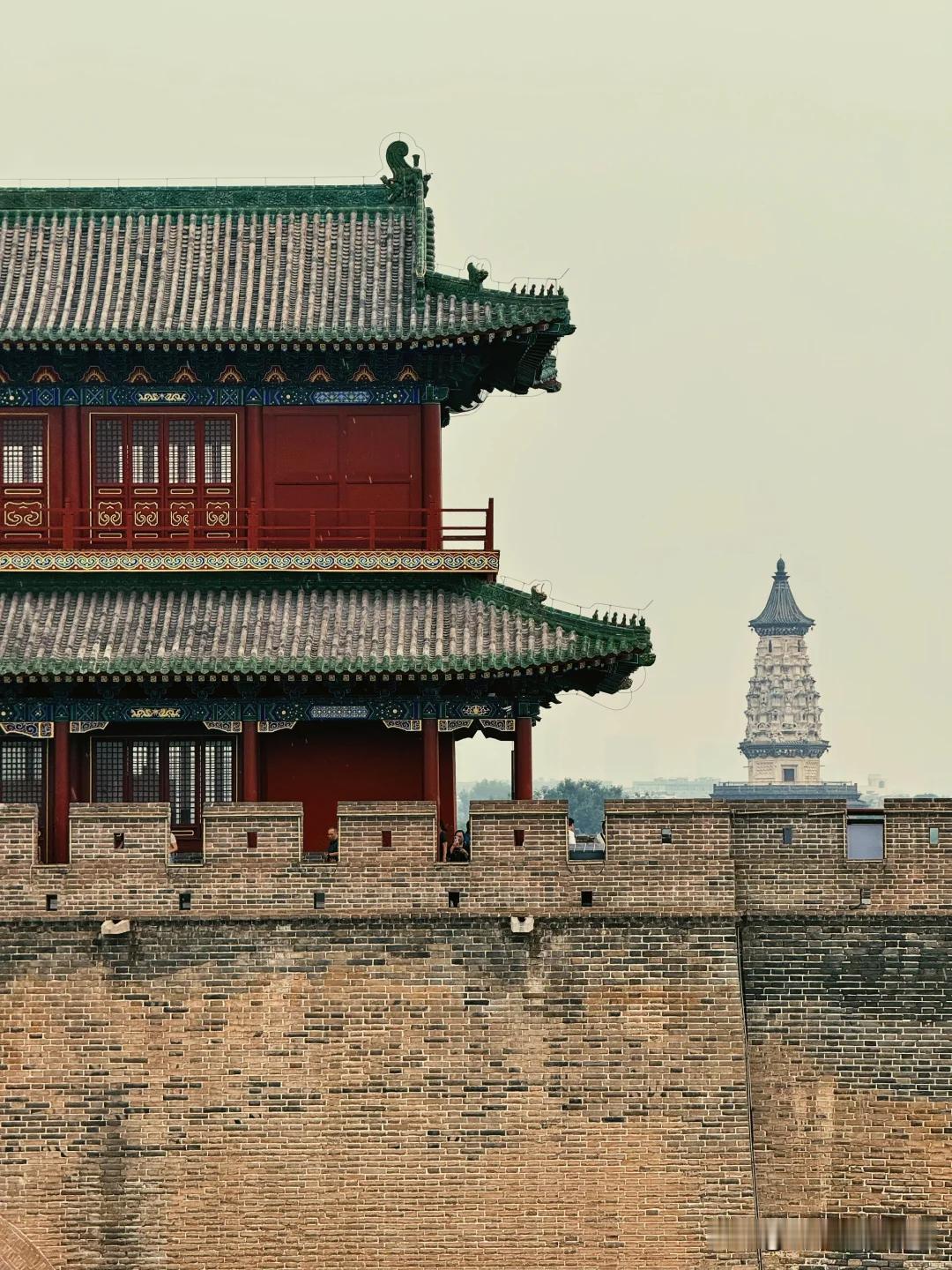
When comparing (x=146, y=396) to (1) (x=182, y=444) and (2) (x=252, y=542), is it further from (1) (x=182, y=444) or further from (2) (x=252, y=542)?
(2) (x=252, y=542)

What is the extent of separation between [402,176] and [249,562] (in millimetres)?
6250

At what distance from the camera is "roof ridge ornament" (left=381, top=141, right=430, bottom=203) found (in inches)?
1166

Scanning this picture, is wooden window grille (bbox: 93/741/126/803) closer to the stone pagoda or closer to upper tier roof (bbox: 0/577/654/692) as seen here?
upper tier roof (bbox: 0/577/654/692)

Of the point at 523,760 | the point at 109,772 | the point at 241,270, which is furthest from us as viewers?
the point at 241,270

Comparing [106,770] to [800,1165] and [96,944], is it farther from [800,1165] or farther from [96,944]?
[800,1165]

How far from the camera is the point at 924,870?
2370cm

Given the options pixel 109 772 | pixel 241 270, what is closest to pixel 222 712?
pixel 109 772

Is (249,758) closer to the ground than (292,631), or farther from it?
closer to the ground

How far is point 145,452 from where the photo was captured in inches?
1105

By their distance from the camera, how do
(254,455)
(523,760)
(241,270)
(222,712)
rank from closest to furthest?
(222,712)
(523,760)
(254,455)
(241,270)

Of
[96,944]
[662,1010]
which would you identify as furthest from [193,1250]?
[662,1010]

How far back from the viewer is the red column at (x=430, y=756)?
26844mm

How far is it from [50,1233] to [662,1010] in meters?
7.08

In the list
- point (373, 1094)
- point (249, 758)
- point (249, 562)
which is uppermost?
point (249, 562)
